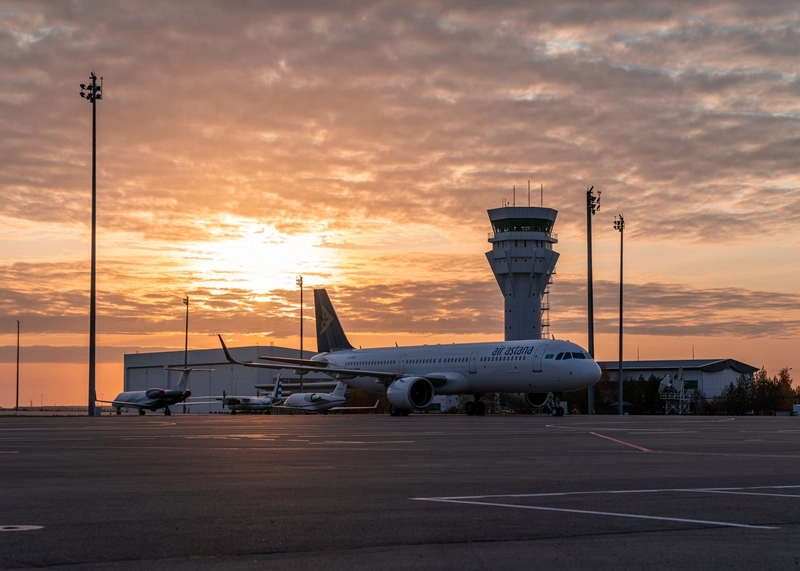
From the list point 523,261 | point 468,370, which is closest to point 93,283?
point 468,370

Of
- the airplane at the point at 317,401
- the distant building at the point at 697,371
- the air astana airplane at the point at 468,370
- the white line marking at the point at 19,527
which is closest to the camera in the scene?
the white line marking at the point at 19,527

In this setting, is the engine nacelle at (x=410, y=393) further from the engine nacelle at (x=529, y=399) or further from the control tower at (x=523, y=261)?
the control tower at (x=523, y=261)

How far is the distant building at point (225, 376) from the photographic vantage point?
141 m

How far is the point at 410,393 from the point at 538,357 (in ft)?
26.8

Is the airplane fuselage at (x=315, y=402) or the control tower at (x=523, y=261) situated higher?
the control tower at (x=523, y=261)

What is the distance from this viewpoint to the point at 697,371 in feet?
451

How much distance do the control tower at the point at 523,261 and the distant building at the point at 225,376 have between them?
2702cm

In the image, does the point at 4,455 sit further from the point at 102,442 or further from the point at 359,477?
the point at 359,477

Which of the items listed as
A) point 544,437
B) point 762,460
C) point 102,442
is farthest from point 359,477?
point 544,437

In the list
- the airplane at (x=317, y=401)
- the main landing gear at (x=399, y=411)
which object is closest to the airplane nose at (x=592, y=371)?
the main landing gear at (x=399, y=411)

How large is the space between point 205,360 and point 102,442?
128 m

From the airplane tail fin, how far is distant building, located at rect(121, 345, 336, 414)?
6006 cm

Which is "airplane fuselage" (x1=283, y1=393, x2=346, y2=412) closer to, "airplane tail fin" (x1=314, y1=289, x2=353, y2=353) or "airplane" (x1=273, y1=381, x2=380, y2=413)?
"airplane" (x1=273, y1=381, x2=380, y2=413)

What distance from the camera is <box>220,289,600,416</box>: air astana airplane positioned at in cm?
5069
